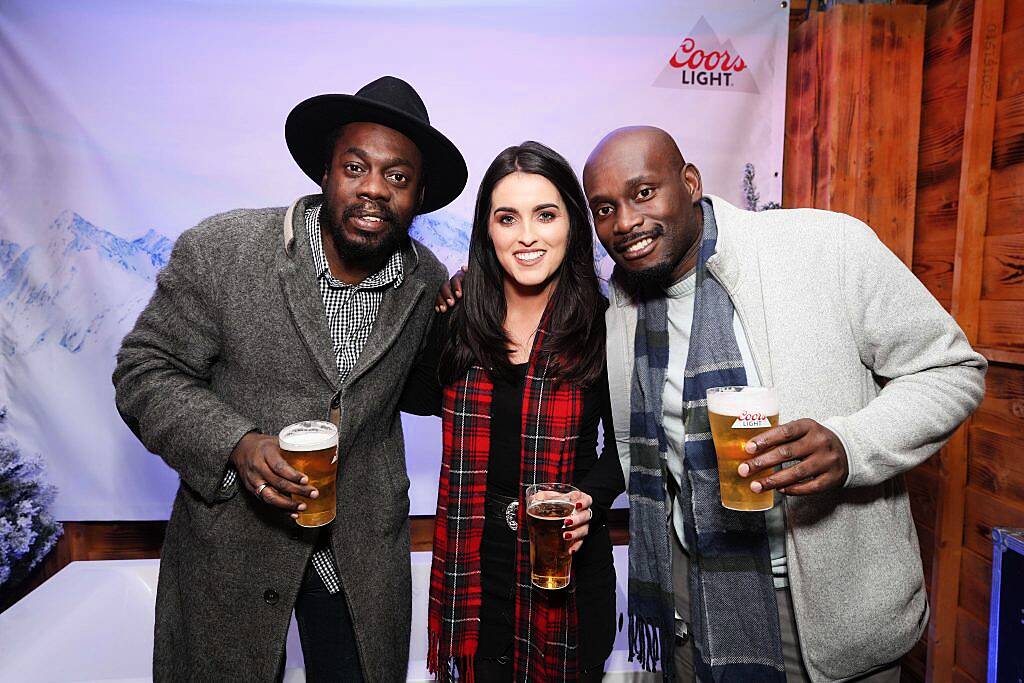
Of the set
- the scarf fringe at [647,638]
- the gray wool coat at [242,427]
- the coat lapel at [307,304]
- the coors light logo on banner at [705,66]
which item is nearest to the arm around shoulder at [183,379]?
the gray wool coat at [242,427]

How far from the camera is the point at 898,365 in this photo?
53.9 inches

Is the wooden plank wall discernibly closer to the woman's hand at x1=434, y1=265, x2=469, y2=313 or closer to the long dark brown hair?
the long dark brown hair

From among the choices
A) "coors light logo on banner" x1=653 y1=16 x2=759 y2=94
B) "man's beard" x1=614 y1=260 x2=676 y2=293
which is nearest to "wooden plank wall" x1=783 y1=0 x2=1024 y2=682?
"coors light logo on banner" x1=653 y1=16 x2=759 y2=94

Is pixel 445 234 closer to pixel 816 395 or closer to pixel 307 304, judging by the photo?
pixel 307 304

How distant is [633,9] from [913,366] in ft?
7.48

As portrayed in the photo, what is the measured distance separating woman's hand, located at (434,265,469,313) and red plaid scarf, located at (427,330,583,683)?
24cm

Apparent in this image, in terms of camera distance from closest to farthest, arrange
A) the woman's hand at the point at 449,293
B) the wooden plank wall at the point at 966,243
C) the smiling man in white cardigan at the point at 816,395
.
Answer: the smiling man in white cardigan at the point at 816,395, the woman's hand at the point at 449,293, the wooden plank wall at the point at 966,243

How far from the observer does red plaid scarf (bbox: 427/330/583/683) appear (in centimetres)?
167

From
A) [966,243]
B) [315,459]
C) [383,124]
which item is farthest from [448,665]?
[966,243]

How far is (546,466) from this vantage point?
1.70 meters

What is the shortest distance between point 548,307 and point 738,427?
2.60 ft

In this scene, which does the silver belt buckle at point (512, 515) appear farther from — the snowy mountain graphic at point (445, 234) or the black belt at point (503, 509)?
the snowy mountain graphic at point (445, 234)

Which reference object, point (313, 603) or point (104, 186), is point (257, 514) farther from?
point (104, 186)

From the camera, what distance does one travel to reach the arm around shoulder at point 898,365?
125 centimetres
